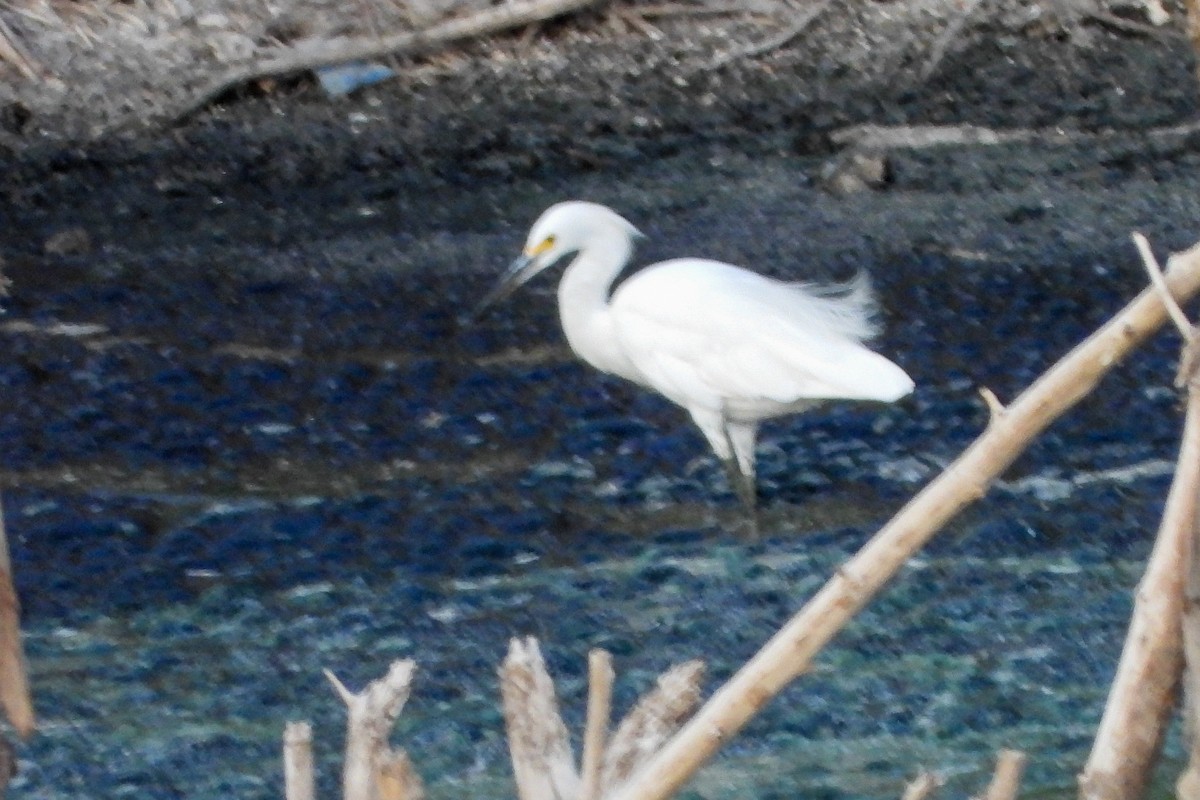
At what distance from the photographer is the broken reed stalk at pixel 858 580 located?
218 cm

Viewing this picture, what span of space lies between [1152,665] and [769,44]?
1056 centimetres

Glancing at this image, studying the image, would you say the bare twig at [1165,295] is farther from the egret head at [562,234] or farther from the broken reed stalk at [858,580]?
the egret head at [562,234]

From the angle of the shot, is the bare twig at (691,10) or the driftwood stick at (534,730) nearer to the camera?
the driftwood stick at (534,730)

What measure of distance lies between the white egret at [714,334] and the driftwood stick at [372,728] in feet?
14.4

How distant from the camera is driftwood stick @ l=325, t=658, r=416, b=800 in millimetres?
2381

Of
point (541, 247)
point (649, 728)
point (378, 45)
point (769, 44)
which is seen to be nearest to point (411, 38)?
point (378, 45)

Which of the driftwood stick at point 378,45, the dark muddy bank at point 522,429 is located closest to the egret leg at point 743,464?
the dark muddy bank at point 522,429

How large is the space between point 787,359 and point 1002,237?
150 inches

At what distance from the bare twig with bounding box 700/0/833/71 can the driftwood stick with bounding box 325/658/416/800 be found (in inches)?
417

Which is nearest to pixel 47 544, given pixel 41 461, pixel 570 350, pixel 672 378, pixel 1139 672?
pixel 41 461

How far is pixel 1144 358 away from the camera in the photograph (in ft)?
27.6

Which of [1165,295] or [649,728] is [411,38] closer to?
[649,728]

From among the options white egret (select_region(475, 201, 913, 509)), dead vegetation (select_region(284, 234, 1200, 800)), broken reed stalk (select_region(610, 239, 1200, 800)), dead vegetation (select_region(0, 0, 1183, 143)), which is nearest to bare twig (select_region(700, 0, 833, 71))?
dead vegetation (select_region(0, 0, 1183, 143))

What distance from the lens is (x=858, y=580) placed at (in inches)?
85.8
